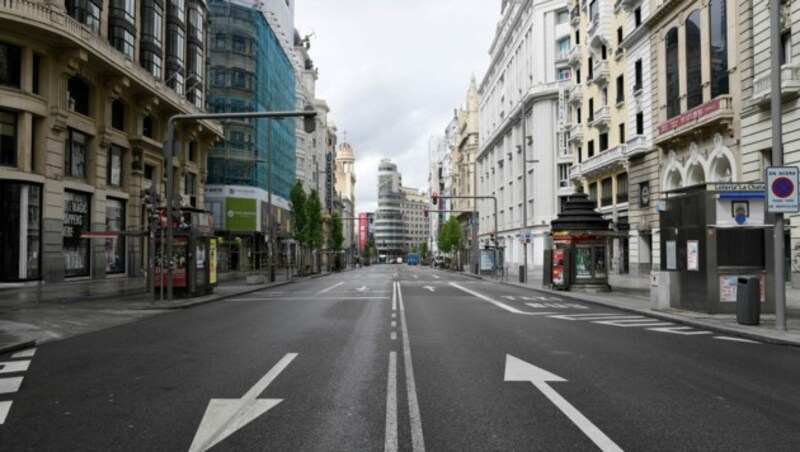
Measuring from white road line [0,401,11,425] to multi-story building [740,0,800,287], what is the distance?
24164 millimetres

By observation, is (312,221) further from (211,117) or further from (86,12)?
(211,117)

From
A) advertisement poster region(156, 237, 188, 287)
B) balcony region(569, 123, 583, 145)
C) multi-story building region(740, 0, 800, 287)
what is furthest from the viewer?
balcony region(569, 123, 583, 145)

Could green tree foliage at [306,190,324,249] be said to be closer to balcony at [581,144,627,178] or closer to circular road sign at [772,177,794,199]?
balcony at [581,144,627,178]

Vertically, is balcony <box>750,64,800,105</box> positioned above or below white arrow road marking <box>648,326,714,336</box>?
above

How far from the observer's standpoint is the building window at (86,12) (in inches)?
1203

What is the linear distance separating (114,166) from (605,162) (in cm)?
3165

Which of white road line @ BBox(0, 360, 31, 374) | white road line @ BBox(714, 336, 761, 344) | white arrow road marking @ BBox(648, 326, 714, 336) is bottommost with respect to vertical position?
white arrow road marking @ BBox(648, 326, 714, 336)

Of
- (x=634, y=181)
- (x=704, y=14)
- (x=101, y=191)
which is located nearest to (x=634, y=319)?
(x=704, y=14)

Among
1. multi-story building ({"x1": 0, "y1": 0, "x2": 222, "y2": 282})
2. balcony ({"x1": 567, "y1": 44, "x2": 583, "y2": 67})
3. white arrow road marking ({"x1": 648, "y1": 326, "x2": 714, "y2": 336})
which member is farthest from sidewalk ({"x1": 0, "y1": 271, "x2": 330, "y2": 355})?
balcony ({"x1": 567, "y1": 44, "x2": 583, "y2": 67})

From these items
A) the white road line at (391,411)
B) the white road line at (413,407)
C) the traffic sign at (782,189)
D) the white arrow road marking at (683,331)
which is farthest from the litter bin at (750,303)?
the white road line at (391,411)

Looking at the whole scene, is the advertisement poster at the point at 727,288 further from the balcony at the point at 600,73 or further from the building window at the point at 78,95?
the building window at the point at 78,95

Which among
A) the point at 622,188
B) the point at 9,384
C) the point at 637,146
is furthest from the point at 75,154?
the point at 622,188

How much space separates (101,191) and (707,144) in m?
32.0

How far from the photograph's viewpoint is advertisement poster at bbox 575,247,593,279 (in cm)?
2500
